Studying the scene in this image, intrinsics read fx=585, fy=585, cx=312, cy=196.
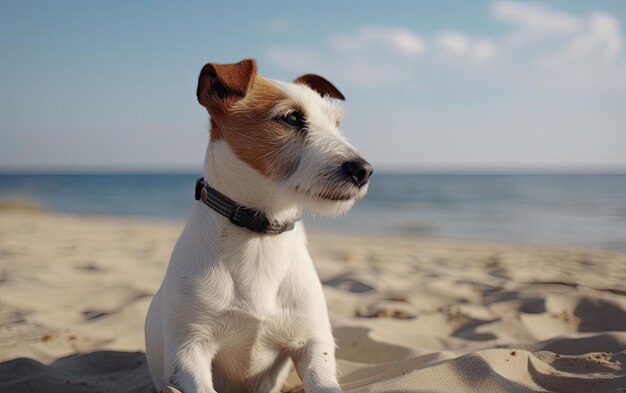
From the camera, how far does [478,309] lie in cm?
444

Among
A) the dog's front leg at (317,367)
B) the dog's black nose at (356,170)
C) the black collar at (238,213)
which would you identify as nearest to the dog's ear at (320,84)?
the dog's black nose at (356,170)

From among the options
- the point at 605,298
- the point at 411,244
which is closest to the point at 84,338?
the point at 605,298

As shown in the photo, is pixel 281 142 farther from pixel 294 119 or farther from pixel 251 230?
pixel 251 230

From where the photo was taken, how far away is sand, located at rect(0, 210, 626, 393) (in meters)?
2.68

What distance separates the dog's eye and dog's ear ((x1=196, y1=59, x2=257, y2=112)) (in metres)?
0.20

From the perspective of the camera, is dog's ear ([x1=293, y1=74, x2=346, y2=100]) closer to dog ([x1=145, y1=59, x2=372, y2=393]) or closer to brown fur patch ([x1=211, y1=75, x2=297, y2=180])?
dog ([x1=145, y1=59, x2=372, y2=393])

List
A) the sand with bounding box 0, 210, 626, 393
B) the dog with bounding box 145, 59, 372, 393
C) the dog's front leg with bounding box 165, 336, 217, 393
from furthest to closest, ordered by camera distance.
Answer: the sand with bounding box 0, 210, 626, 393, the dog with bounding box 145, 59, 372, 393, the dog's front leg with bounding box 165, 336, 217, 393

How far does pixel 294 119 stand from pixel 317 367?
1.04 m

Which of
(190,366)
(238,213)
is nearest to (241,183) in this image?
(238,213)

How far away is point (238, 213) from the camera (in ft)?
7.91

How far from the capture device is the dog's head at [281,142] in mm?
2375

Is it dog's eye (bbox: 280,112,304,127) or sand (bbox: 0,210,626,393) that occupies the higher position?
dog's eye (bbox: 280,112,304,127)

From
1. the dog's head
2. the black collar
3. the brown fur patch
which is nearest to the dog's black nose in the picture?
the dog's head

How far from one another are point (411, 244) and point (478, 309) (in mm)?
5788
